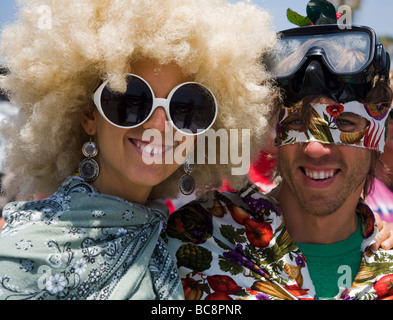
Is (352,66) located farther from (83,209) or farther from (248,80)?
(83,209)

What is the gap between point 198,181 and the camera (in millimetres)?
2668

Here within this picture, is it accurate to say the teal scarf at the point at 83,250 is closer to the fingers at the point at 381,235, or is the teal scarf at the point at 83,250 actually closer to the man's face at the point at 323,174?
the man's face at the point at 323,174

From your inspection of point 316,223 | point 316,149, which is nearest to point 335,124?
point 316,149

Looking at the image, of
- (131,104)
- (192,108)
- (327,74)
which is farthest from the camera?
(327,74)

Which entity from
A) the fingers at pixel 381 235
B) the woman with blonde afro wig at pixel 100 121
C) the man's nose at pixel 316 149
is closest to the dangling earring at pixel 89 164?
the woman with blonde afro wig at pixel 100 121

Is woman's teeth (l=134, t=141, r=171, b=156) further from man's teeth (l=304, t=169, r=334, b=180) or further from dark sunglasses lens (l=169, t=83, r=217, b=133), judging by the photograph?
man's teeth (l=304, t=169, r=334, b=180)

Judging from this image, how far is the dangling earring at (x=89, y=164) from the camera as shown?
222 centimetres

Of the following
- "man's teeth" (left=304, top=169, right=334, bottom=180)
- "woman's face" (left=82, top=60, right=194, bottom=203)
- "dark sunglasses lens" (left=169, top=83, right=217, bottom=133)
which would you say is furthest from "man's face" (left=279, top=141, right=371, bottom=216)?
"woman's face" (left=82, top=60, right=194, bottom=203)

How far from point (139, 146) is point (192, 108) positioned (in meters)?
0.30

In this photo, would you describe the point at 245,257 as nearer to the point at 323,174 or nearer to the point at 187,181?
the point at 187,181

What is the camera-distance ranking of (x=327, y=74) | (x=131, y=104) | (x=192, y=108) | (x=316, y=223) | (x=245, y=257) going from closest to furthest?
1. (x=131, y=104)
2. (x=192, y=108)
3. (x=245, y=257)
4. (x=327, y=74)
5. (x=316, y=223)

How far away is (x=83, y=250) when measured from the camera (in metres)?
1.97

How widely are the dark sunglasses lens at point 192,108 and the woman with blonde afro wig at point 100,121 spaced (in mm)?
49
